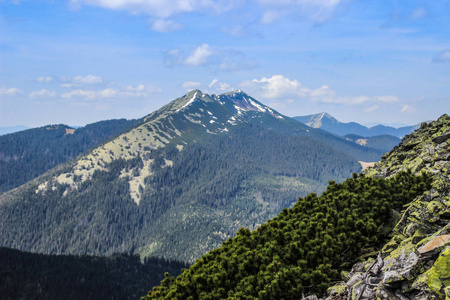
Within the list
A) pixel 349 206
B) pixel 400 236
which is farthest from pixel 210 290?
pixel 400 236

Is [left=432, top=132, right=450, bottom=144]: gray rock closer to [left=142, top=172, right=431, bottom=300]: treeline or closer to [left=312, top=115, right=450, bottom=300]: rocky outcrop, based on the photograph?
[left=312, top=115, right=450, bottom=300]: rocky outcrop

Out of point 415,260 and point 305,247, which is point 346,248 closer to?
point 305,247

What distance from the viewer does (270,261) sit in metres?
37.8

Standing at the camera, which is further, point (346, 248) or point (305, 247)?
point (305, 247)

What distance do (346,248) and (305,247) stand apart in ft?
13.5

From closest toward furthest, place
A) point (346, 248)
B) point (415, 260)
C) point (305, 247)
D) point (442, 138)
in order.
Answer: point (415, 260) → point (346, 248) → point (305, 247) → point (442, 138)

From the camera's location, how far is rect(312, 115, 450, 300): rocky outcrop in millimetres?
19828

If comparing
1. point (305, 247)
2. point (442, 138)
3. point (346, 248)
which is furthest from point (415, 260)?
point (442, 138)

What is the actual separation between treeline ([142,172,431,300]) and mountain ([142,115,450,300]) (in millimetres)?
98

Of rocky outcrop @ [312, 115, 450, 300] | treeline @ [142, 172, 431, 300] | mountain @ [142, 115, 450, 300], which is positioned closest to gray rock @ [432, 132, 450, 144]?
mountain @ [142, 115, 450, 300]

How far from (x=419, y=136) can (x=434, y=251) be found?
46808mm

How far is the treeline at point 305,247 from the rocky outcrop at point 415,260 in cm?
283

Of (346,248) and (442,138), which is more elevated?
(442,138)

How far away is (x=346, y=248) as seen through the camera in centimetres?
3494
